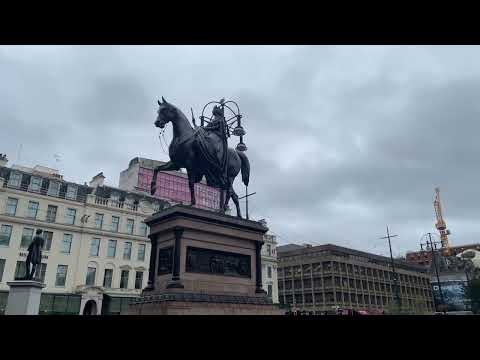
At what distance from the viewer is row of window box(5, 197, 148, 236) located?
41625 mm

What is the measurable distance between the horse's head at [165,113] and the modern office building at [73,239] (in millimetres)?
33873

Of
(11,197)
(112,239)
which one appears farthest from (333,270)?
(11,197)

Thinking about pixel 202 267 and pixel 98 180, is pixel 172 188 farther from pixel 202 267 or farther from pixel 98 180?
pixel 202 267

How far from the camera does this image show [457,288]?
199 feet

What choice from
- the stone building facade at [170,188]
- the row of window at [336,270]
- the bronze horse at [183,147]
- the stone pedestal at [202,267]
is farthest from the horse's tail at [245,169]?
the row of window at [336,270]

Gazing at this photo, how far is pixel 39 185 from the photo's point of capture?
44.1m

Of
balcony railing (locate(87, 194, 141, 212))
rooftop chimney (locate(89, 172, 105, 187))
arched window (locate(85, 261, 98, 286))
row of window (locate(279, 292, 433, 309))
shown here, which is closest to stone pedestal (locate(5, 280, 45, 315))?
arched window (locate(85, 261, 98, 286))

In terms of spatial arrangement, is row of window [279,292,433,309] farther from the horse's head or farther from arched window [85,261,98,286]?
the horse's head

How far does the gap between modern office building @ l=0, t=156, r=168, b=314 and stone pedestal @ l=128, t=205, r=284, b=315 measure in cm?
3288

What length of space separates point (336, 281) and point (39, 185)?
52.4 meters

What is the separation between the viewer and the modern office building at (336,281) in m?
70.8

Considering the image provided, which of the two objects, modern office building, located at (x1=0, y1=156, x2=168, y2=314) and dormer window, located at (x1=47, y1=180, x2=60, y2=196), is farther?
dormer window, located at (x1=47, y1=180, x2=60, y2=196)
